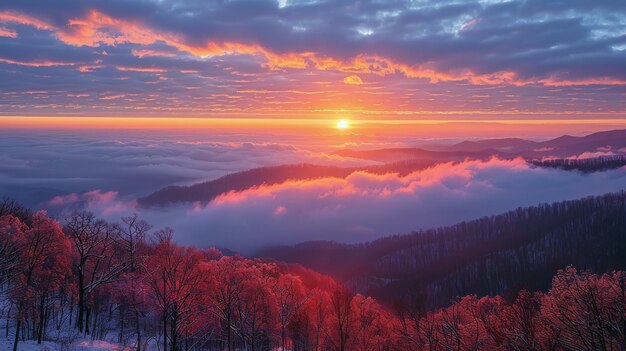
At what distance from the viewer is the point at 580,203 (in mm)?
186250

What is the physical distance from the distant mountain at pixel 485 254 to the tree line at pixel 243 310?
65212 mm

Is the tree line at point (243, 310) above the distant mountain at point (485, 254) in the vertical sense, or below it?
above

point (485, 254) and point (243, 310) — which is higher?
point (243, 310)

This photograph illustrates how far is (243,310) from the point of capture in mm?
36844

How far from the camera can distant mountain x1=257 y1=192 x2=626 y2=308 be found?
122m

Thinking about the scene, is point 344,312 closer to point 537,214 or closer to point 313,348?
point 313,348

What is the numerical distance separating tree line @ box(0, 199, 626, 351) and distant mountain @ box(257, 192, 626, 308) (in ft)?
214

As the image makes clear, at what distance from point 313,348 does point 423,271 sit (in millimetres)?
106911

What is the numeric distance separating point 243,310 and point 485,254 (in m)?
123

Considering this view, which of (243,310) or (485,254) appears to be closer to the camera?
(243,310)

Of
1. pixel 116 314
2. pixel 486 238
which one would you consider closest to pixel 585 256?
pixel 486 238

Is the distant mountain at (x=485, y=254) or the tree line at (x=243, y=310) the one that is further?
the distant mountain at (x=485, y=254)

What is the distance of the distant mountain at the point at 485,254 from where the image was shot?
402 ft

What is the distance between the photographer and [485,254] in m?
144
